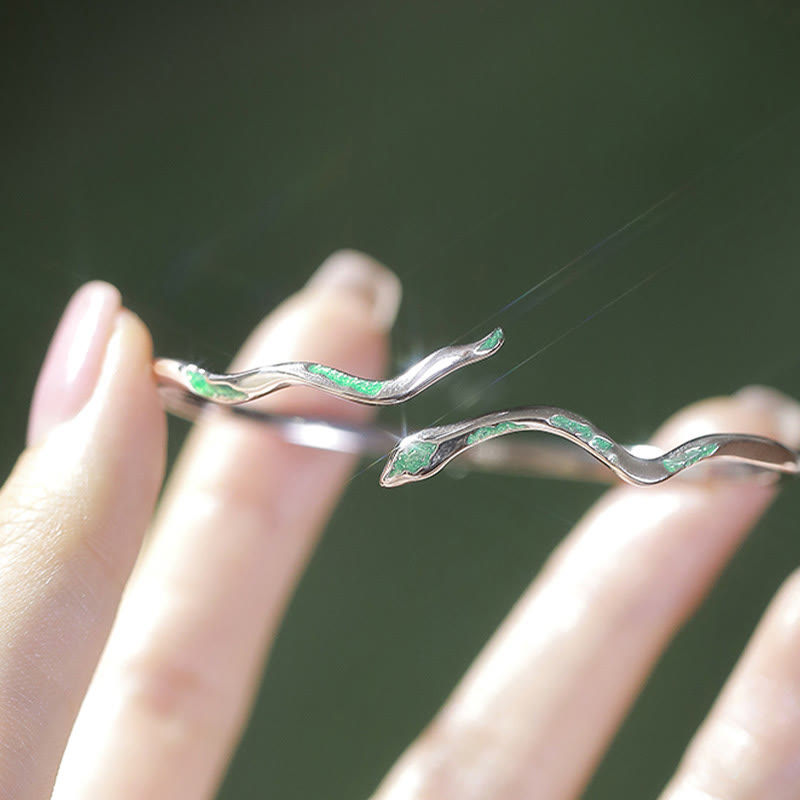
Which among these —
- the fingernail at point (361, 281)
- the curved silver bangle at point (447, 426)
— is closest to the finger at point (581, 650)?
the curved silver bangle at point (447, 426)

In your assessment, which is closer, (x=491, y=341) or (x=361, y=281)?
(x=491, y=341)

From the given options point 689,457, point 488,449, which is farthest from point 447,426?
point 488,449

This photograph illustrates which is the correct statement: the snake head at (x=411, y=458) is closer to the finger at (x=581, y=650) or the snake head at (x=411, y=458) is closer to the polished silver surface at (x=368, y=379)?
the polished silver surface at (x=368, y=379)

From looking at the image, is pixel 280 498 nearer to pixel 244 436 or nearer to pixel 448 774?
pixel 244 436

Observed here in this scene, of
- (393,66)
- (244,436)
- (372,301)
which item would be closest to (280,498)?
(244,436)

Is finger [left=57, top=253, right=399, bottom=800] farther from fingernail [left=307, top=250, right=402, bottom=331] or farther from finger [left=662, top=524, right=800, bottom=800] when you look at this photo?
finger [left=662, top=524, right=800, bottom=800]

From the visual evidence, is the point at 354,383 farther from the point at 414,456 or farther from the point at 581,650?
the point at 581,650

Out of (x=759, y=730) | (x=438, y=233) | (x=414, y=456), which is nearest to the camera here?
(x=414, y=456)

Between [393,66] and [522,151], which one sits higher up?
[393,66]
